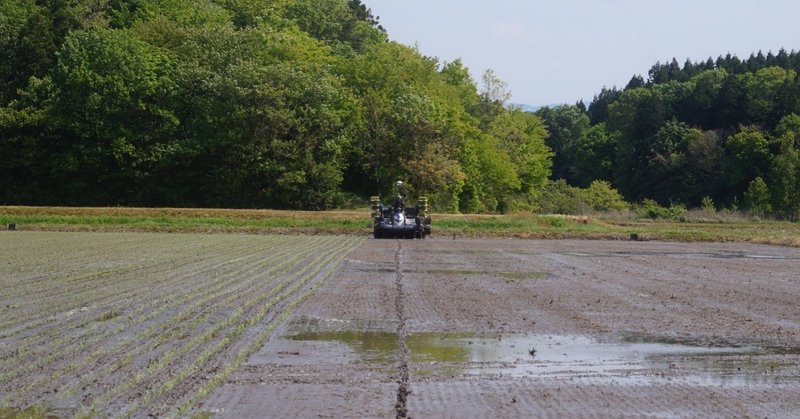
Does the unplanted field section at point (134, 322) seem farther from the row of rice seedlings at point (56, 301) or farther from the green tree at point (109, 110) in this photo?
the green tree at point (109, 110)

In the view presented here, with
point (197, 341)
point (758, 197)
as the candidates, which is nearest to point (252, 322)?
point (197, 341)

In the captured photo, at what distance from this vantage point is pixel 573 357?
1157 centimetres

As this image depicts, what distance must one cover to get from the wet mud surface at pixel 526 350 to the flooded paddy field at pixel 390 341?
1.6 inches

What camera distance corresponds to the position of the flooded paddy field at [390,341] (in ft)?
29.1

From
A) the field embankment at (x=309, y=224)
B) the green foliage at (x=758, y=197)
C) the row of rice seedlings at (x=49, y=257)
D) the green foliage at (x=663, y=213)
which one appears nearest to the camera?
the row of rice seedlings at (x=49, y=257)

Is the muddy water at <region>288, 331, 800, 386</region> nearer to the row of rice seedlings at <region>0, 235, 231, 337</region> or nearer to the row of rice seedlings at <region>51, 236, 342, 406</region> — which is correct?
the row of rice seedlings at <region>51, 236, 342, 406</region>

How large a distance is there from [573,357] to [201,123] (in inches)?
2312

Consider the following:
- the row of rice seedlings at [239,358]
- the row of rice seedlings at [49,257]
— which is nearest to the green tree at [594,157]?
the row of rice seedlings at [49,257]

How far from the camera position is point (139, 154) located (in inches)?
2623

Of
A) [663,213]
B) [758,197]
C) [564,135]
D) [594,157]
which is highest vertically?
[564,135]

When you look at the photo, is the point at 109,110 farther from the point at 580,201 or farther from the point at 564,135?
the point at 564,135

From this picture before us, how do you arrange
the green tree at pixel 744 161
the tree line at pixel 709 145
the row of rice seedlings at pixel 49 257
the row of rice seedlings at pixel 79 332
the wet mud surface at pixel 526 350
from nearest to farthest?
the wet mud surface at pixel 526 350
the row of rice seedlings at pixel 79 332
the row of rice seedlings at pixel 49 257
the tree line at pixel 709 145
the green tree at pixel 744 161

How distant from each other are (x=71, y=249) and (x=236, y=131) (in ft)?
113

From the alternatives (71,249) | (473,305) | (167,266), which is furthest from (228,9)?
(473,305)
